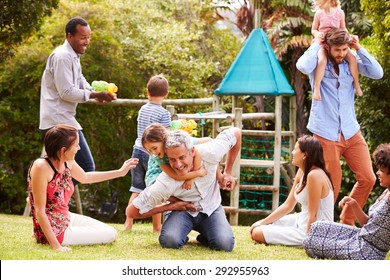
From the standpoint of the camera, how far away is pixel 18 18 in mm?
9625

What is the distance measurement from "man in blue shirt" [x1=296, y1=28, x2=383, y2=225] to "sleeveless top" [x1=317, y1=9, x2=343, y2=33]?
356 mm

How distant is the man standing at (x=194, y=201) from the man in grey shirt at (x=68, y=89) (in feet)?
3.67

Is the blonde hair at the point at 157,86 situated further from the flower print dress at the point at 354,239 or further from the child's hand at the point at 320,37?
the flower print dress at the point at 354,239

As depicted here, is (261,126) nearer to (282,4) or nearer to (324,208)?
(282,4)

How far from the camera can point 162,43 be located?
14039mm

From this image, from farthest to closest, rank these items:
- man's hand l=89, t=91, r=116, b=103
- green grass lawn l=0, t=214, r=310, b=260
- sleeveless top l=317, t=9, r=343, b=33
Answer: sleeveless top l=317, t=9, r=343, b=33 → man's hand l=89, t=91, r=116, b=103 → green grass lawn l=0, t=214, r=310, b=260

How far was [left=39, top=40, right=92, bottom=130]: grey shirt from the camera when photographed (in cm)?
716

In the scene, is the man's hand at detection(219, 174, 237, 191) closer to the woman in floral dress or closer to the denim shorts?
the woman in floral dress

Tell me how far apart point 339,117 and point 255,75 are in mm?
4351

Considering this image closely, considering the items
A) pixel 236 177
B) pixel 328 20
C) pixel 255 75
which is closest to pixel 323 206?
pixel 328 20

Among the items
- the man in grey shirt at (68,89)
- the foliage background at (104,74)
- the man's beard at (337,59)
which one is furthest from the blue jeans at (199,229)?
the foliage background at (104,74)

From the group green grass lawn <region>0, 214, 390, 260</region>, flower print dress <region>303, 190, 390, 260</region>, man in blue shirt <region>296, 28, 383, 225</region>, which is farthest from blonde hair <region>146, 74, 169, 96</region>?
flower print dress <region>303, 190, 390, 260</region>

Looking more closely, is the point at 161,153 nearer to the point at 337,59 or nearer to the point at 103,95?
the point at 103,95
